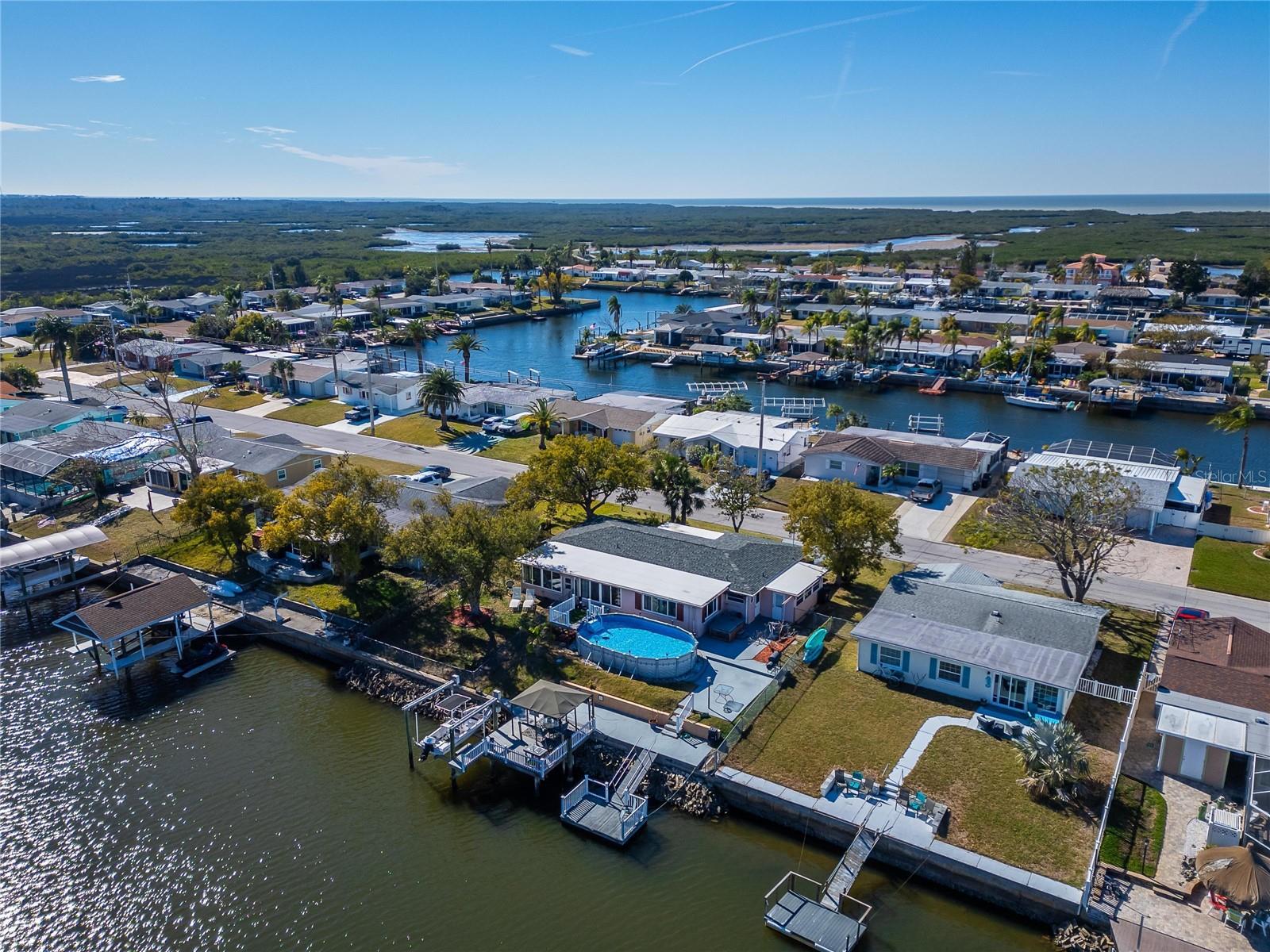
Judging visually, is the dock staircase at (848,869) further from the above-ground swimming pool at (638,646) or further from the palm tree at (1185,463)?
the palm tree at (1185,463)

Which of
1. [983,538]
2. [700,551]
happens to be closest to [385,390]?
[700,551]

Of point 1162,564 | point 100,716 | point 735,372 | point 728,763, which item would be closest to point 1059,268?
point 735,372

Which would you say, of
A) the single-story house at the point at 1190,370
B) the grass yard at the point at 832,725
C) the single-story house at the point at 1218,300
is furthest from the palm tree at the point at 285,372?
the single-story house at the point at 1218,300

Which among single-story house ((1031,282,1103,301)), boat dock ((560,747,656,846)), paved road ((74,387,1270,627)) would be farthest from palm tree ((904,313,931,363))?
boat dock ((560,747,656,846))

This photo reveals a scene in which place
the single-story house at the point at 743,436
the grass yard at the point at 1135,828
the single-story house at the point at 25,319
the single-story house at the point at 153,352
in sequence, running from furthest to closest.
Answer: the single-story house at the point at 25,319, the single-story house at the point at 153,352, the single-story house at the point at 743,436, the grass yard at the point at 1135,828

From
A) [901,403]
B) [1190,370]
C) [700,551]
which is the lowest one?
[901,403]

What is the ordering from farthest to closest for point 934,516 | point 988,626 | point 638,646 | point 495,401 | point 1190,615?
point 495,401, point 934,516, point 1190,615, point 638,646, point 988,626

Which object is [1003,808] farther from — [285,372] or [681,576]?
[285,372]
